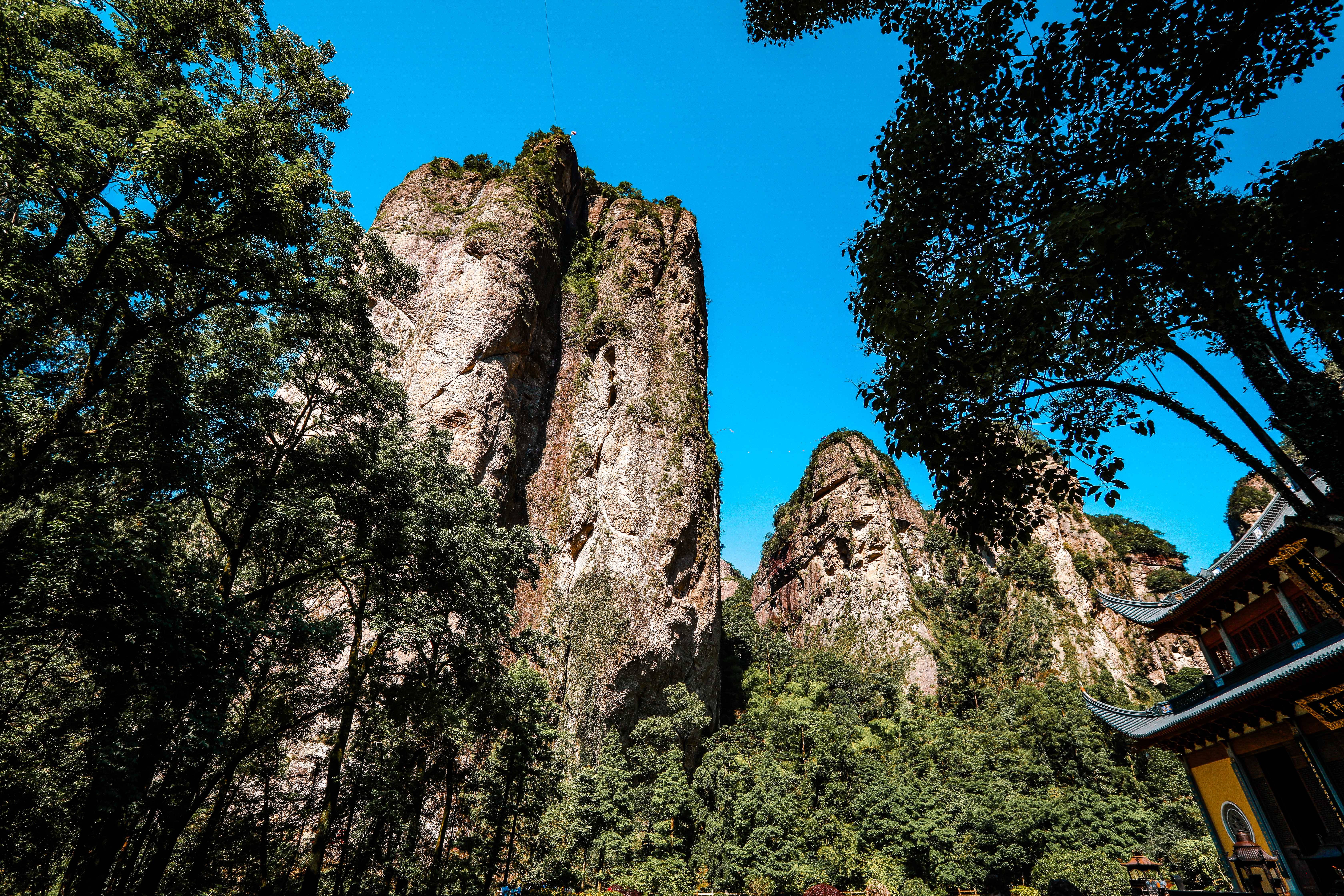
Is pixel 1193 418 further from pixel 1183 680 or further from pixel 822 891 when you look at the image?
pixel 1183 680

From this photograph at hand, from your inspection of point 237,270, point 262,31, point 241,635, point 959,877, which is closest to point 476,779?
point 241,635

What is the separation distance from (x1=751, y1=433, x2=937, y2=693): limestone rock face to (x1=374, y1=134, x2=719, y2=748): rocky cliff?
689 inches

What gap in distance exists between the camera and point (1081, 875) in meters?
18.4

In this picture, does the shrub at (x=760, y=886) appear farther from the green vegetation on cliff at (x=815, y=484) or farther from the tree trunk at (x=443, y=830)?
the green vegetation on cliff at (x=815, y=484)

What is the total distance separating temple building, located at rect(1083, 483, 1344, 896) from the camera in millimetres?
10234

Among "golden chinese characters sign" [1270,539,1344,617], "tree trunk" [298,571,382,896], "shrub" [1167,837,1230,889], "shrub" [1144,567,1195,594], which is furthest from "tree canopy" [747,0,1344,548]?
"shrub" [1144,567,1195,594]

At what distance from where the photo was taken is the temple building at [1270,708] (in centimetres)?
1023

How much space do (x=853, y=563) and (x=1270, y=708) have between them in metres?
36.8

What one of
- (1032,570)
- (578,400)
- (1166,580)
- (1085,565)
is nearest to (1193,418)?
(578,400)

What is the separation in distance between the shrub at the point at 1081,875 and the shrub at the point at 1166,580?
35.8 m

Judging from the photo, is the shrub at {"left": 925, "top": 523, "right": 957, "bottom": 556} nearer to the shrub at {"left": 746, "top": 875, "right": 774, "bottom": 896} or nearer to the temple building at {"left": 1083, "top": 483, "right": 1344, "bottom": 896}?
the temple building at {"left": 1083, "top": 483, "right": 1344, "bottom": 896}

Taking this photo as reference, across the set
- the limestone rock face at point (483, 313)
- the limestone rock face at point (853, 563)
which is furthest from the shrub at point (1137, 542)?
the limestone rock face at point (483, 313)

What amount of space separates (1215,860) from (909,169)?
26.1 meters

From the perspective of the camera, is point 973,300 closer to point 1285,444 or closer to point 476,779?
point 476,779
